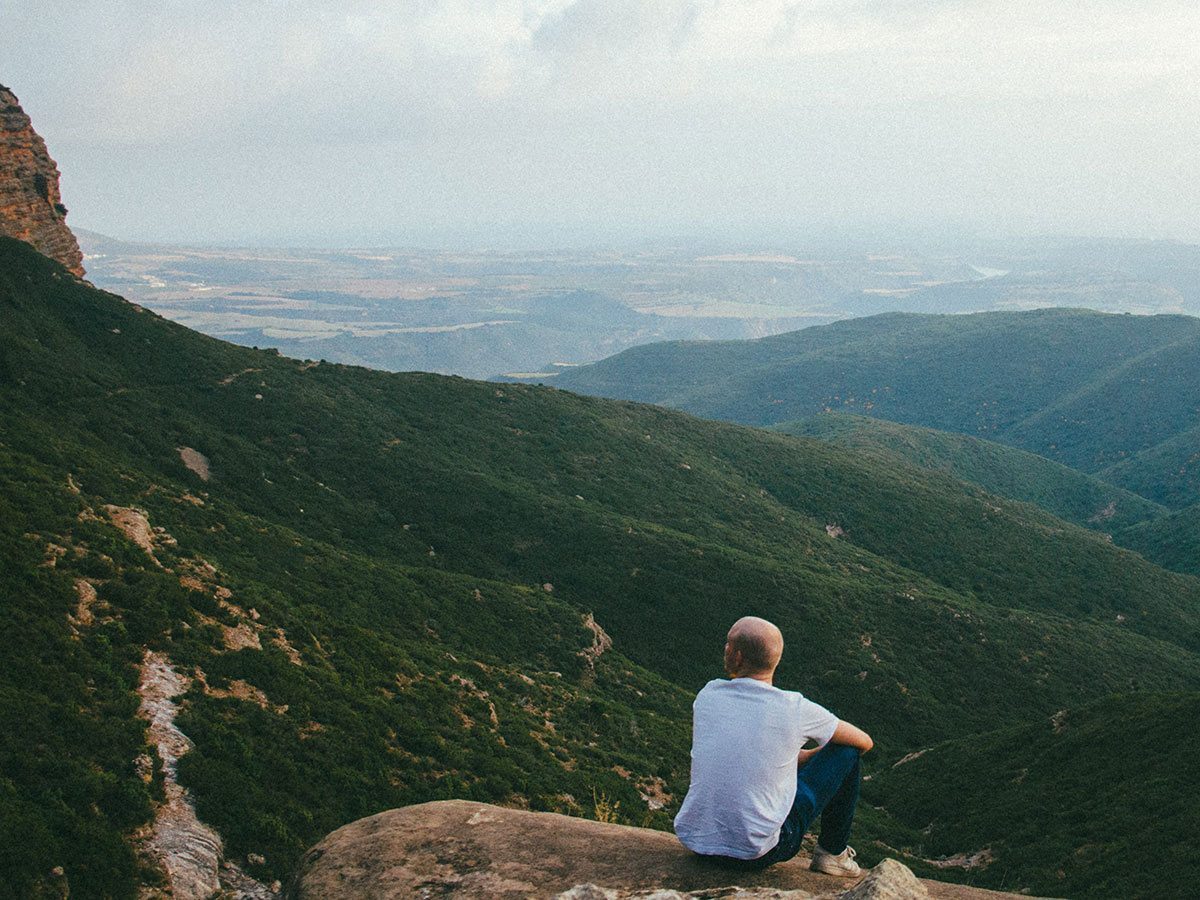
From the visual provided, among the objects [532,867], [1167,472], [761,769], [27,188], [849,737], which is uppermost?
[27,188]

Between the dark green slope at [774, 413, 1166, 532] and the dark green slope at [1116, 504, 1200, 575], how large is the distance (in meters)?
10.5

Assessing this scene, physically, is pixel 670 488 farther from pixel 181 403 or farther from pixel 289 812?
pixel 289 812

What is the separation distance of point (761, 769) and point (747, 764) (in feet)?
0.45

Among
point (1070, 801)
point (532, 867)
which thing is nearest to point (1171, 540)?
point (1070, 801)

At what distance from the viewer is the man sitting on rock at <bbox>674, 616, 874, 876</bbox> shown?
25.4ft

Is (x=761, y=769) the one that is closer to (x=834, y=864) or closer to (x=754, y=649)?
(x=754, y=649)

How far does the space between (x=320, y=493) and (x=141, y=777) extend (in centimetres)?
3755

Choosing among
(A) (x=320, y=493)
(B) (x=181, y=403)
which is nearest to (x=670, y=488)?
(A) (x=320, y=493)

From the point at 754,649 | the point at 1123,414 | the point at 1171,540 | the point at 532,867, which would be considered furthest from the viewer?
the point at 1123,414

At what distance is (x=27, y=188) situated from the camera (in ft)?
211

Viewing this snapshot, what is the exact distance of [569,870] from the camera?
8.49 m

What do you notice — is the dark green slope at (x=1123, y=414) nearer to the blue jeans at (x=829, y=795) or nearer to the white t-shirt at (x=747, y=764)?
the blue jeans at (x=829, y=795)

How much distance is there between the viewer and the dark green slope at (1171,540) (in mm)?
97250

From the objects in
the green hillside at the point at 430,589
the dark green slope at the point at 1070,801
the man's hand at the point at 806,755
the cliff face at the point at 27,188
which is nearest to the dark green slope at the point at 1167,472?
the green hillside at the point at 430,589
